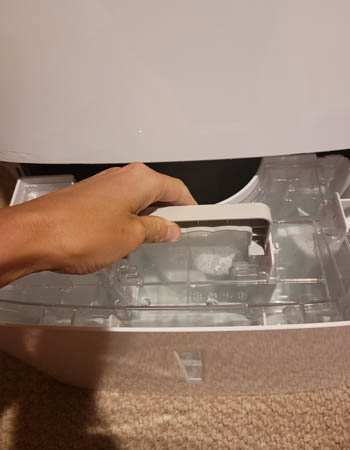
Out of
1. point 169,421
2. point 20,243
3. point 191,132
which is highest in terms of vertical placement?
point 191,132

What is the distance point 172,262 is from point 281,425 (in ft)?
1.14

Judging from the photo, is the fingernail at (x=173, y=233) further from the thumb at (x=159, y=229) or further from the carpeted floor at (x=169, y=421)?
the carpeted floor at (x=169, y=421)

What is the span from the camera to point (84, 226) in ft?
1.10

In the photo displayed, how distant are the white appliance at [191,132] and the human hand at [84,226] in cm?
4

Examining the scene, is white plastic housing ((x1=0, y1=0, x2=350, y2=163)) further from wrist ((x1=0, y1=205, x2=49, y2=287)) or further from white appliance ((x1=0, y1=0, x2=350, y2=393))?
wrist ((x1=0, y1=205, x2=49, y2=287))

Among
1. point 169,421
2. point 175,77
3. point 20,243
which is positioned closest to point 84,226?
point 20,243

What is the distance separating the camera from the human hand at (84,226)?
0.31 meters

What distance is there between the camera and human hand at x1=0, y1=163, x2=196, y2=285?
1.01ft

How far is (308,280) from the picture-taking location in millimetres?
504

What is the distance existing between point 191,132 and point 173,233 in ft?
0.33

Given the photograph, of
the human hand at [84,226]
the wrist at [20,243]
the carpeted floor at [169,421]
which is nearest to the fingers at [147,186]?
the human hand at [84,226]

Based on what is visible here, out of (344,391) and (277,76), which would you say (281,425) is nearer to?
(344,391)

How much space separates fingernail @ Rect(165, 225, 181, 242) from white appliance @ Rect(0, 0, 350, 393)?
0.07ft

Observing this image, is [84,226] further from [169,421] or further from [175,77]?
[169,421]
